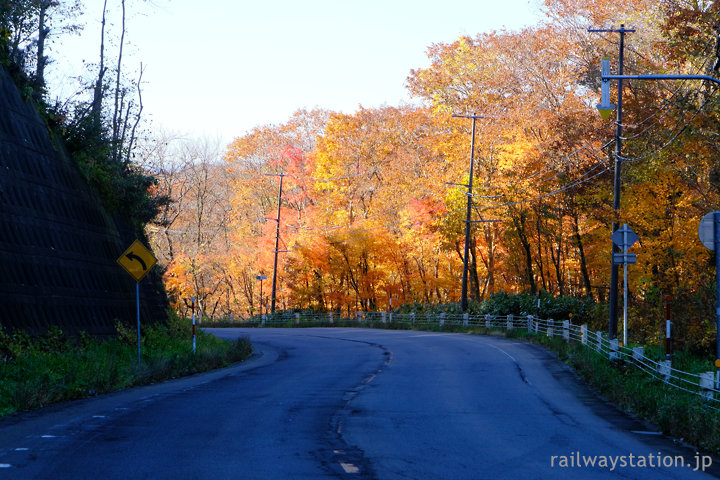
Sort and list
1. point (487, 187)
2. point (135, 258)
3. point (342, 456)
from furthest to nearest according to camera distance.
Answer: point (487, 187) → point (135, 258) → point (342, 456)

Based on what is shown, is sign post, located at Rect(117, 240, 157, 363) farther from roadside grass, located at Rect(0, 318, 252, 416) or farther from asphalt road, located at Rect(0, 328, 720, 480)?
asphalt road, located at Rect(0, 328, 720, 480)

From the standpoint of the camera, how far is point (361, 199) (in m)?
66.6

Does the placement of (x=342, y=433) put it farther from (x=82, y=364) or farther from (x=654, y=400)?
(x=82, y=364)

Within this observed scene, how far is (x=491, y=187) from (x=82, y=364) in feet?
122

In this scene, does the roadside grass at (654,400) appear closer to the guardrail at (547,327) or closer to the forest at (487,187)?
the guardrail at (547,327)

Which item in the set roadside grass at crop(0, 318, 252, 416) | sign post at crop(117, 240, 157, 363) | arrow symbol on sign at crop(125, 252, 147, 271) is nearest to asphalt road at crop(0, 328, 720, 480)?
roadside grass at crop(0, 318, 252, 416)

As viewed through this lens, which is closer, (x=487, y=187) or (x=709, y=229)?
(x=709, y=229)

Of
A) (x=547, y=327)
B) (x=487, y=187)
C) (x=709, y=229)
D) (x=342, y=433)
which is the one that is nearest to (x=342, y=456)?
(x=342, y=433)

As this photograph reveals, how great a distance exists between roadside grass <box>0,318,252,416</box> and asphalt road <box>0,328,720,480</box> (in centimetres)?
56

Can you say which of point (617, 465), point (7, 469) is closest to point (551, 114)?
point (617, 465)

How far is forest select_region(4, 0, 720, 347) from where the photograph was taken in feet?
99.3

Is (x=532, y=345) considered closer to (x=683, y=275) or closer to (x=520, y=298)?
(x=683, y=275)

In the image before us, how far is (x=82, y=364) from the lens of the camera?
17.4 metres

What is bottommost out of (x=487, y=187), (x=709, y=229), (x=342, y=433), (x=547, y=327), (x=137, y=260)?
(x=342, y=433)
